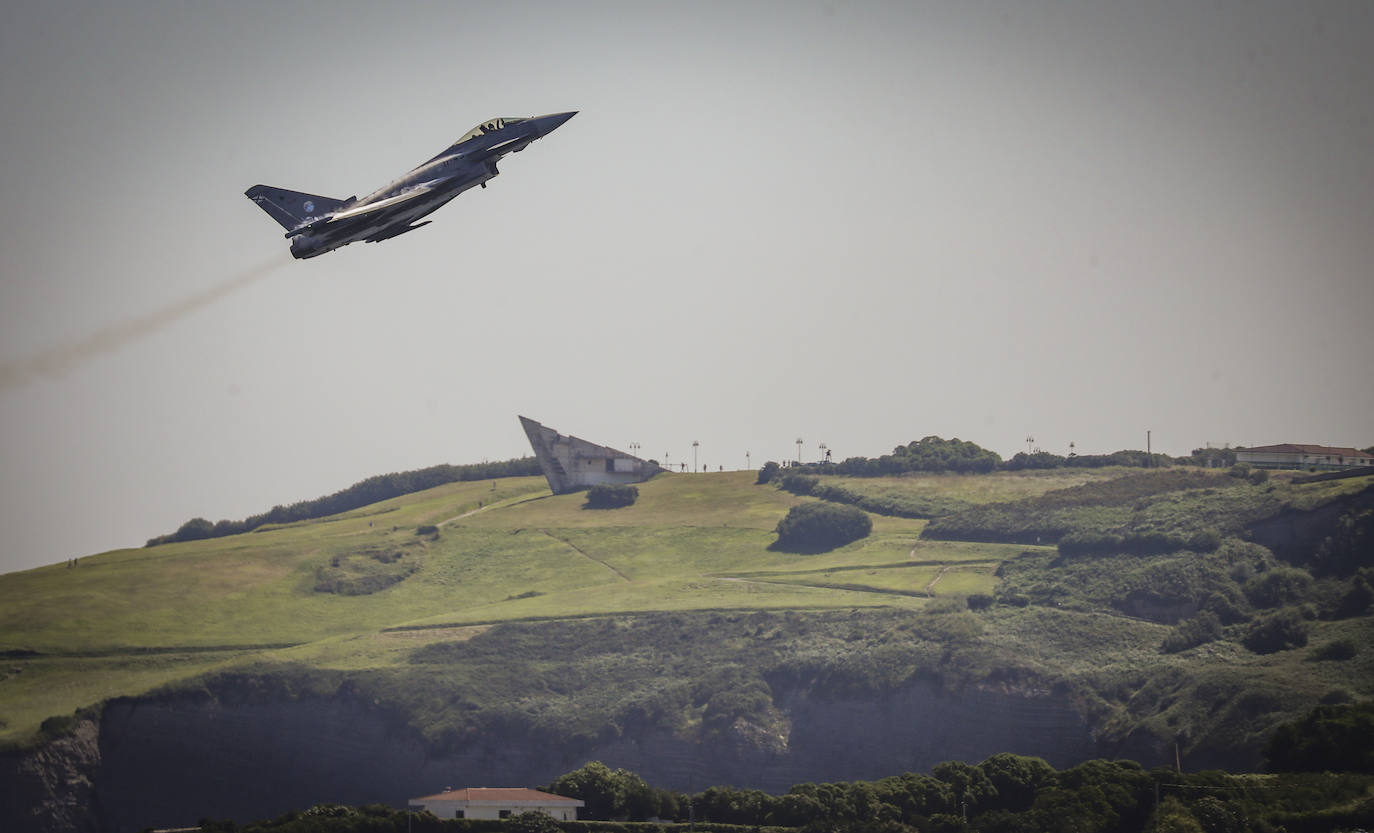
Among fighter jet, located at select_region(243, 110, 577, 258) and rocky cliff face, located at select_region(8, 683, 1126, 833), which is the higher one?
fighter jet, located at select_region(243, 110, 577, 258)

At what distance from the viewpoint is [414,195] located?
9062 centimetres

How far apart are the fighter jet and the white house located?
4275cm

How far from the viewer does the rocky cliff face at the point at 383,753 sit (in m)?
174

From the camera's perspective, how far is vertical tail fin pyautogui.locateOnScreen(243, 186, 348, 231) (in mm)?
96062

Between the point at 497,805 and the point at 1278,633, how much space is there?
4200 inches

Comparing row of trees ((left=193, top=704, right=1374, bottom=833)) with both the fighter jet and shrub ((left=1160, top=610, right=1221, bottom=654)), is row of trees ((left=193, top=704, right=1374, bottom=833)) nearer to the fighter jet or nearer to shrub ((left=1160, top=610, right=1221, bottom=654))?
the fighter jet

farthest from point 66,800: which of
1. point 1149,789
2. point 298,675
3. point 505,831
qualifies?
point 1149,789

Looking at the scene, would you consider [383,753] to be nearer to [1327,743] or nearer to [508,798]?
[508,798]

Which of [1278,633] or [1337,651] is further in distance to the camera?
[1278,633]

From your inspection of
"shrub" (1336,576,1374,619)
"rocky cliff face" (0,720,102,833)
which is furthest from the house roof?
"shrub" (1336,576,1374,619)

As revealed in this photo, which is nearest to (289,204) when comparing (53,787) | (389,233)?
(389,233)

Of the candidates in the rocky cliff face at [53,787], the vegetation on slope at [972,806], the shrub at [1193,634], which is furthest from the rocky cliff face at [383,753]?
the vegetation on slope at [972,806]

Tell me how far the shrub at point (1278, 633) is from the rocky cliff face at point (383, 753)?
2559 centimetres

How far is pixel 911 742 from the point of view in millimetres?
179250
